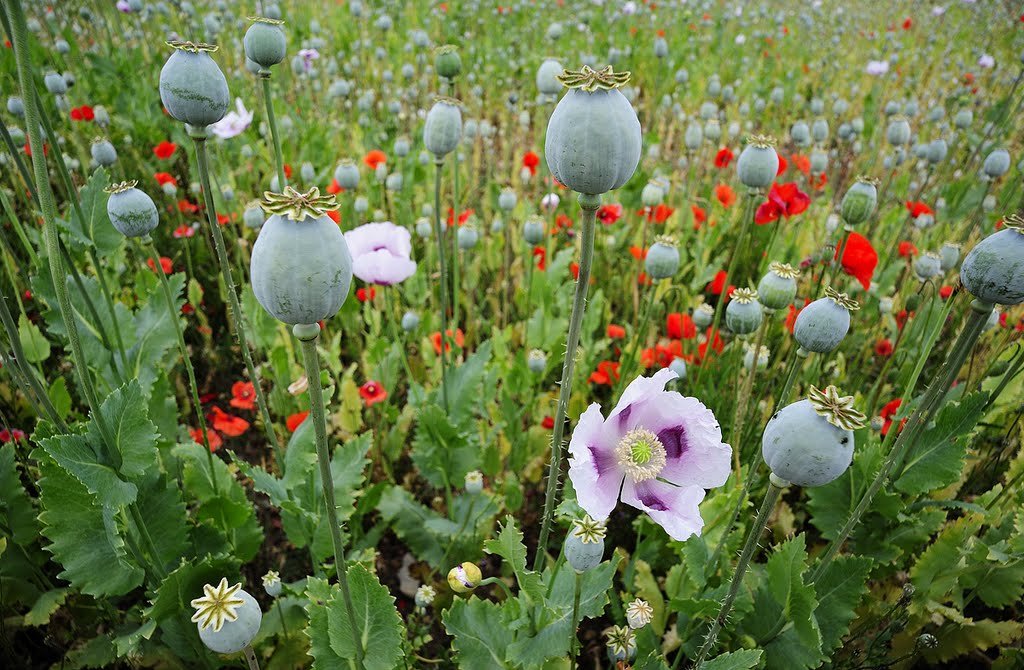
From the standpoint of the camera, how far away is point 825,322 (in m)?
1.02

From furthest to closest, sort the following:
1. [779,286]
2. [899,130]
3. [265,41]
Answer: [899,130] → [779,286] → [265,41]

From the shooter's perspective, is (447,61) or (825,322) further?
(447,61)

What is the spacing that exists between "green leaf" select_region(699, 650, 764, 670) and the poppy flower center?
0.30 meters

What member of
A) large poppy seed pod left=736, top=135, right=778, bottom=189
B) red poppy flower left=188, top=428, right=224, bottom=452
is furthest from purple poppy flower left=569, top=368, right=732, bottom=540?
red poppy flower left=188, top=428, right=224, bottom=452

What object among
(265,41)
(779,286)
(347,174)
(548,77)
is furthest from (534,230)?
(265,41)

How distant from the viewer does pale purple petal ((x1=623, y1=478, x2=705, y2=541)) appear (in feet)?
2.94

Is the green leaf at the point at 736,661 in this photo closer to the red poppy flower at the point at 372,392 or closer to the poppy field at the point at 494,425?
the poppy field at the point at 494,425

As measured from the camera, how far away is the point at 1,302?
937mm

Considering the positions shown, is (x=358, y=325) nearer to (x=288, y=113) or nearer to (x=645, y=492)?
(x=645, y=492)

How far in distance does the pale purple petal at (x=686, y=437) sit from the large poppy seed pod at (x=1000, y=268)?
37cm

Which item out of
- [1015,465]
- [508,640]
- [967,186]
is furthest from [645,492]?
[967,186]

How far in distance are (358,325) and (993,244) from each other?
79.5 inches

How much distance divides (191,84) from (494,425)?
1236 mm

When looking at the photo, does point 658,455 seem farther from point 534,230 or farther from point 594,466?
point 534,230
